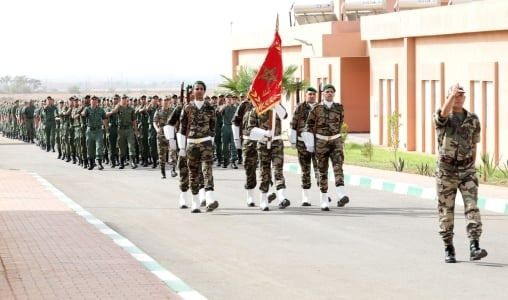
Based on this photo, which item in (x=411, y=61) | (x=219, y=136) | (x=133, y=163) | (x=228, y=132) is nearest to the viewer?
(x=133, y=163)

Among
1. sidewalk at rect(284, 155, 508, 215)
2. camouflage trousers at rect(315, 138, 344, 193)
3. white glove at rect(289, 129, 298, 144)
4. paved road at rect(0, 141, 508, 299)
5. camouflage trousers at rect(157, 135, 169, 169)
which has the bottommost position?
sidewalk at rect(284, 155, 508, 215)

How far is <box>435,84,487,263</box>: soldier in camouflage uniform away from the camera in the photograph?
13750mm

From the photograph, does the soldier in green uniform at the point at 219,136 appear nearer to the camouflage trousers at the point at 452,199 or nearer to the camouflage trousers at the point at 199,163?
the camouflage trousers at the point at 199,163

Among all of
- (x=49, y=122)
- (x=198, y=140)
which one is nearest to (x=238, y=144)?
(x=198, y=140)

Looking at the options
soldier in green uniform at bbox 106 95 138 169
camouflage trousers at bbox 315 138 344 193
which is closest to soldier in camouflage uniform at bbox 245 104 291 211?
camouflage trousers at bbox 315 138 344 193

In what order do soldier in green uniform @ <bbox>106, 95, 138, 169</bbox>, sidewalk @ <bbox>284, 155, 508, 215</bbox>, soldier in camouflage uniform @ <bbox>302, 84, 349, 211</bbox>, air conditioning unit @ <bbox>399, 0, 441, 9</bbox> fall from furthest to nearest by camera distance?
air conditioning unit @ <bbox>399, 0, 441, 9</bbox>, soldier in green uniform @ <bbox>106, 95, 138, 169</bbox>, sidewalk @ <bbox>284, 155, 508, 215</bbox>, soldier in camouflage uniform @ <bbox>302, 84, 349, 211</bbox>

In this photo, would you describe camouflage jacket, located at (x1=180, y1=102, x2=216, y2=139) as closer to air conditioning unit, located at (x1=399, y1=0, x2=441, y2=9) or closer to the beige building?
the beige building

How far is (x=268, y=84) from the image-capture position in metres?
21.5

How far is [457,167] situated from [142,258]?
10.8 ft

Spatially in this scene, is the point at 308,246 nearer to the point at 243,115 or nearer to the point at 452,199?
the point at 452,199

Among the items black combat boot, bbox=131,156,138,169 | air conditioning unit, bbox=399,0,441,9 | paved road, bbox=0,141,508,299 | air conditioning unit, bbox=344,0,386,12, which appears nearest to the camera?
paved road, bbox=0,141,508,299

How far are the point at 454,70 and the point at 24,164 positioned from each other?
11.7 m

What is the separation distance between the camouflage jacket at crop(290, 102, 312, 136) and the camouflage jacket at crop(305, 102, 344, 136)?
824 mm

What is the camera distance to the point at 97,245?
1496 cm
